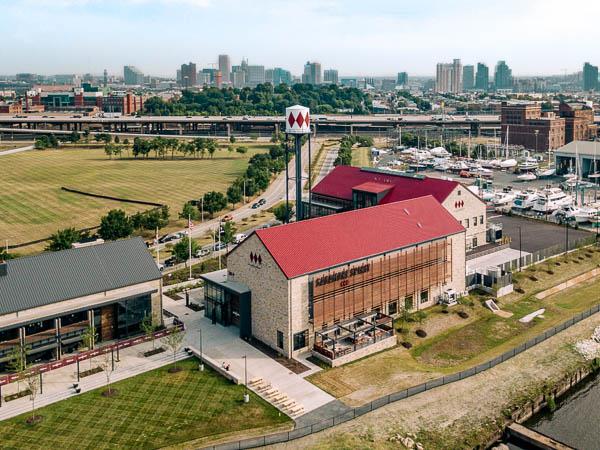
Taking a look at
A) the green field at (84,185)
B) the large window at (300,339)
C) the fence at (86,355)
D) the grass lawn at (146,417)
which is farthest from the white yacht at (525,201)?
the grass lawn at (146,417)

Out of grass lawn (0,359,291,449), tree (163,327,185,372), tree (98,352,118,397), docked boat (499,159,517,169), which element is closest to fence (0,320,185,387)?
tree (98,352,118,397)

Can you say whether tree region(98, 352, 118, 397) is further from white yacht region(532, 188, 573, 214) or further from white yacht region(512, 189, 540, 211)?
white yacht region(512, 189, 540, 211)

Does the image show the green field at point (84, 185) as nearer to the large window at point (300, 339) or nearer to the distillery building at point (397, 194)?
the distillery building at point (397, 194)

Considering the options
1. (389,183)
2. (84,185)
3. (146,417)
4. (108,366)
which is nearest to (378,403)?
(146,417)

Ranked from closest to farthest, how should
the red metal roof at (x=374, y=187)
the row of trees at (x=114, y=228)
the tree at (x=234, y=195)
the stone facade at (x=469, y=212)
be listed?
the row of trees at (x=114, y=228) < the stone facade at (x=469, y=212) < the red metal roof at (x=374, y=187) < the tree at (x=234, y=195)

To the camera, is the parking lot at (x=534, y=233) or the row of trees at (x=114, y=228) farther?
the parking lot at (x=534, y=233)

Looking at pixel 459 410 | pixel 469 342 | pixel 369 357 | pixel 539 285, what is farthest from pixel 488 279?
pixel 459 410
